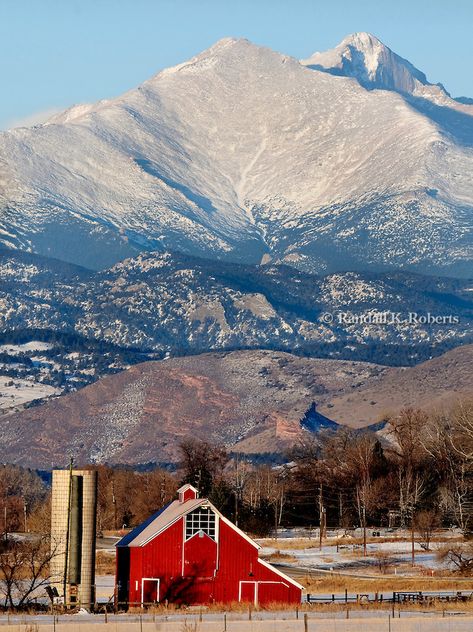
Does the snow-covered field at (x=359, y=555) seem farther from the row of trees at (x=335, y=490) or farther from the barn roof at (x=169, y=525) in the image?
the barn roof at (x=169, y=525)

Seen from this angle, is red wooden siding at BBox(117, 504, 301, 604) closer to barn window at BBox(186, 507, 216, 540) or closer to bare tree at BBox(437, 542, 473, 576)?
barn window at BBox(186, 507, 216, 540)

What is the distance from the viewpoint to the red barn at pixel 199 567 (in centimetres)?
8444

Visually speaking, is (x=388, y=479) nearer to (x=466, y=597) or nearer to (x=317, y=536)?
(x=317, y=536)

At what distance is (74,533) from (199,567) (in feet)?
20.3

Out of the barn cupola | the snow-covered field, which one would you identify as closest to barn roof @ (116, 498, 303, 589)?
the barn cupola

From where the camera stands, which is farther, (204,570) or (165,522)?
(165,522)

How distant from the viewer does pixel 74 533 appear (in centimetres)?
8319

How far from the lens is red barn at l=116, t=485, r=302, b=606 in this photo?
277 ft

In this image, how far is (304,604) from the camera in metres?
78.8

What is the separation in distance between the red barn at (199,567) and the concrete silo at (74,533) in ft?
8.71

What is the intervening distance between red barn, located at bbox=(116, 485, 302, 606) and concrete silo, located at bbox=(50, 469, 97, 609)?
104 inches

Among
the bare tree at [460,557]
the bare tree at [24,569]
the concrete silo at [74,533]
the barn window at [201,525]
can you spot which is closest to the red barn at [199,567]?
the barn window at [201,525]

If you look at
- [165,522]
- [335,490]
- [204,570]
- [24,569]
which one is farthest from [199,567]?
[335,490]

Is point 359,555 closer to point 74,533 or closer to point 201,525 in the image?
point 201,525
